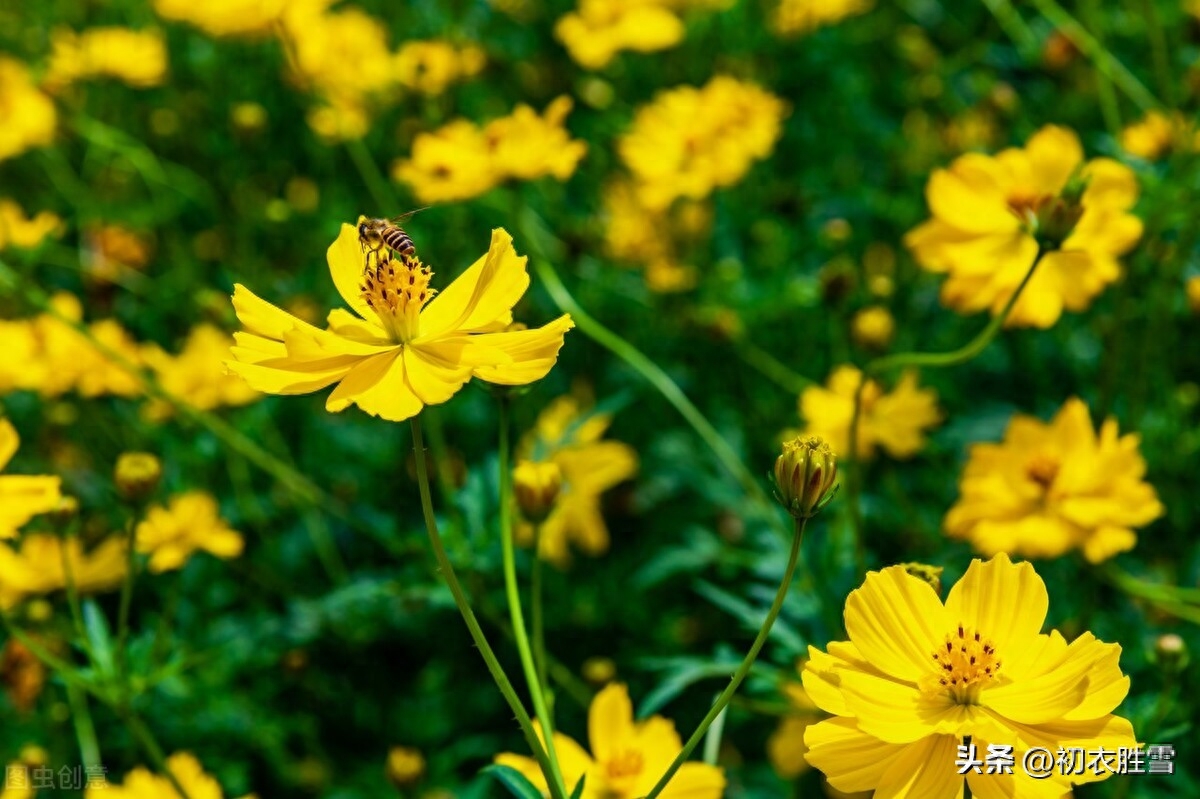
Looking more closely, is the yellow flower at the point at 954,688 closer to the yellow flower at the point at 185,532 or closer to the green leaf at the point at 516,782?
the green leaf at the point at 516,782

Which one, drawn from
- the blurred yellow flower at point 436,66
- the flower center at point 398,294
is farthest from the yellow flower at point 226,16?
the flower center at point 398,294

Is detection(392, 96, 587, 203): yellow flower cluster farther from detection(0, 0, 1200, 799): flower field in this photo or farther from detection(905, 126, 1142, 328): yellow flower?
detection(905, 126, 1142, 328): yellow flower

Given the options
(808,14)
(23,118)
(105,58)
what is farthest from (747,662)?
(105,58)

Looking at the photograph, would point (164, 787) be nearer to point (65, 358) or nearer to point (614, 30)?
point (65, 358)

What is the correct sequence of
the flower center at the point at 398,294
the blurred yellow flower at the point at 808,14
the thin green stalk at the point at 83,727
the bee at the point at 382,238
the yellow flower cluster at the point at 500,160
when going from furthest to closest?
the blurred yellow flower at the point at 808,14
the yellow flower cluster at the point at 500,160
the thin green stalk at the point at 83,727
the bee at the point at 382,238
the flower center at the point at 398,294

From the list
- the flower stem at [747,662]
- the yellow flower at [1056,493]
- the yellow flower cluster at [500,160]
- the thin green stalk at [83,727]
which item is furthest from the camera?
the yellow flower cluster at [500,160]

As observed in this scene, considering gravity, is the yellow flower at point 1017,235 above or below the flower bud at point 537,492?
above

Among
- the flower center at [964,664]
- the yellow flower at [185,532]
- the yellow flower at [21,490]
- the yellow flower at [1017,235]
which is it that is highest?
the yellow flower at [1017,235]
